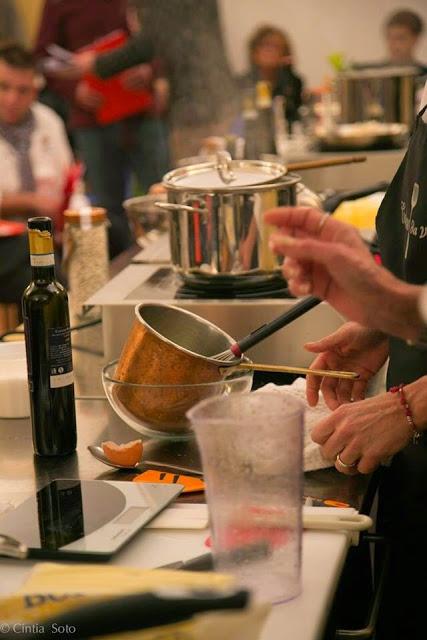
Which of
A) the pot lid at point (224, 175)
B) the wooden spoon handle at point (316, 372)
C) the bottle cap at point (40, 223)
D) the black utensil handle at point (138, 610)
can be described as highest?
the bottle cap at point (40, 223)

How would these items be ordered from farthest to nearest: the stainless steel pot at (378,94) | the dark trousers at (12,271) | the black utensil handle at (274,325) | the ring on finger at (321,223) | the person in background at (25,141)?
the person in background at (25,141), the stainless steel pot at (378,94), the dark trousers at (12,271), the black utensil handle at (274,325), the ring on finger at (321,223)

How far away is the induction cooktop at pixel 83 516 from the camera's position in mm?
1143

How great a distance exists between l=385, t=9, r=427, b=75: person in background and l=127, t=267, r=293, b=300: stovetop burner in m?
6.59

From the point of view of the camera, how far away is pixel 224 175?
1916 mm

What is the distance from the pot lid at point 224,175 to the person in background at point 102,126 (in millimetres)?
4684

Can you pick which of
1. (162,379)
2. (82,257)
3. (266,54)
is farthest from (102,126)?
(162,379)

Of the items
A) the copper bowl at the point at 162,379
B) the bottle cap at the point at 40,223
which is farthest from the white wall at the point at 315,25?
the bottle cap at the point at 40,223

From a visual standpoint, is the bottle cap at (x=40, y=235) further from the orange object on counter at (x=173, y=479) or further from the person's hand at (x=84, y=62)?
the person's hand at (x=84, y=62)

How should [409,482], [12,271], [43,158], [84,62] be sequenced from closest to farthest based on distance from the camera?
[409,482]
[12,271]
[43,158]
[84,62]

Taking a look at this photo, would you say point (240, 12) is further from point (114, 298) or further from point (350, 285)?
point (350, 285)


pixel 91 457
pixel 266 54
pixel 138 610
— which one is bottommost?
pixel 91 457

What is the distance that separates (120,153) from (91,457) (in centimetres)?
543

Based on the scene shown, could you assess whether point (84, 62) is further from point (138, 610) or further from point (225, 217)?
point (138, 610)

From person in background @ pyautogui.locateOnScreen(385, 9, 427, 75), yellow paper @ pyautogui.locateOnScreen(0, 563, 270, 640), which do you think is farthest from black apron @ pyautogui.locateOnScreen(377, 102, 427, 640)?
person in background @ pyautogui.locateOnScreen(385, 9, 427, 75)
